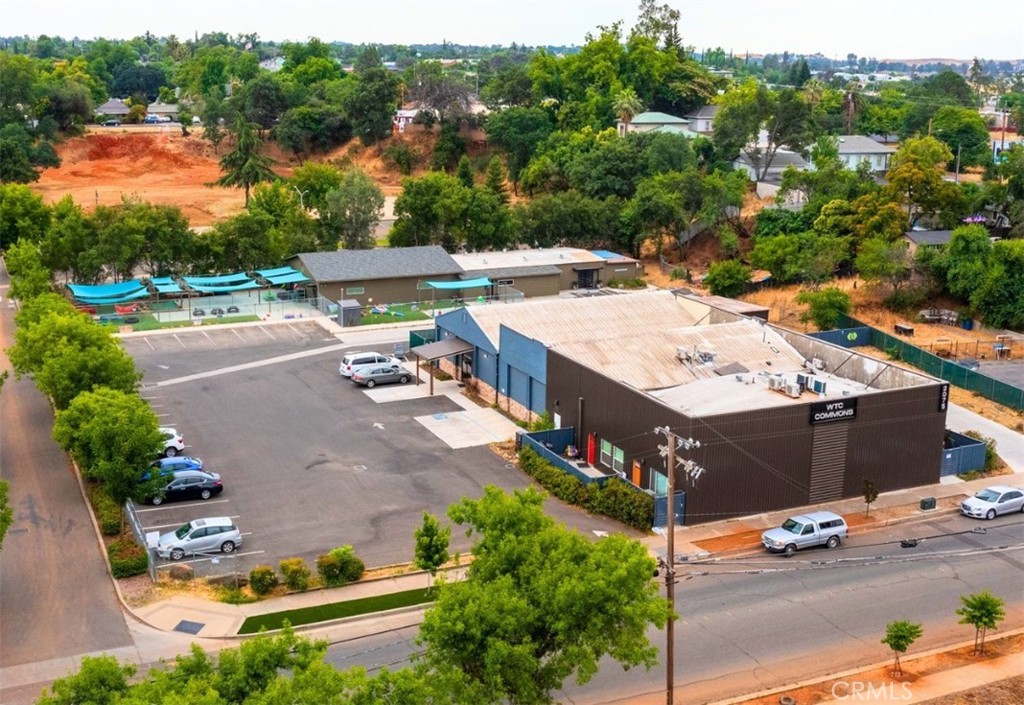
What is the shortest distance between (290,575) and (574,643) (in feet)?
42.6

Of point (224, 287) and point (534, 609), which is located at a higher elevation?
point (534, 609)

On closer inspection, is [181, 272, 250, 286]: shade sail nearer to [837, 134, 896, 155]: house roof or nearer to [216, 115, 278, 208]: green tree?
[216, 115, 278, 208]: green tree

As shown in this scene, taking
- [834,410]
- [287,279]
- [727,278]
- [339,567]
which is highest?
[834,410]

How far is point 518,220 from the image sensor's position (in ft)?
281

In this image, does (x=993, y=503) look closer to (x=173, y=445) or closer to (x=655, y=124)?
(x=173, y=445)

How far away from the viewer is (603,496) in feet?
123

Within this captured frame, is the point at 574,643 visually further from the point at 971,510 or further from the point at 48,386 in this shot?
the point at 48,386

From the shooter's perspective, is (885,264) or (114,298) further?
(885,264)

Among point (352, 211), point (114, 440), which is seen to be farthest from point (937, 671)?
point (352, 211)

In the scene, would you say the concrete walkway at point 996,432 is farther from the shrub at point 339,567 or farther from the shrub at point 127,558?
the shrub at point 127,558

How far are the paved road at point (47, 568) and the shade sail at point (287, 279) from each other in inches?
1048

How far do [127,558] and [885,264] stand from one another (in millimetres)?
53440

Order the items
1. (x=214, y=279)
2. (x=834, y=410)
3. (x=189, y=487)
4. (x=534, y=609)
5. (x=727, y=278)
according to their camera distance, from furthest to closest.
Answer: (x=727, y=278) < (x=214, y=279) < (x=189, y=487) < (x=834, y=410) < (x=534, y=609)

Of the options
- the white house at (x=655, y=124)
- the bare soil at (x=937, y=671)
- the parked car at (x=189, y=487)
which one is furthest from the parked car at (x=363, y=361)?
the white house at (x=655, y=124)
